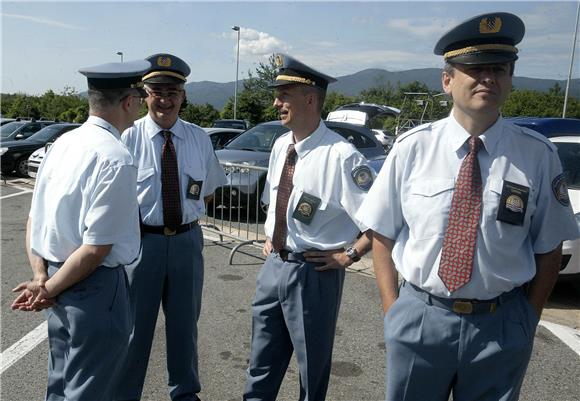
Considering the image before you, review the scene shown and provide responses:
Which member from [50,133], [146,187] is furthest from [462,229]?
[50,133]

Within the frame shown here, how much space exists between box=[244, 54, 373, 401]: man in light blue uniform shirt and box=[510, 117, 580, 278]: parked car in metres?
3.19

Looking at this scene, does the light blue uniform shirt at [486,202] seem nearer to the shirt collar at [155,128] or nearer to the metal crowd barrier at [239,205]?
the shirt collar at [155,128]

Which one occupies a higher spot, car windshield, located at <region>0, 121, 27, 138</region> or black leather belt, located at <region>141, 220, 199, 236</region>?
Answer: black leather belt, located at <region>141, 220, 199, 236</region>

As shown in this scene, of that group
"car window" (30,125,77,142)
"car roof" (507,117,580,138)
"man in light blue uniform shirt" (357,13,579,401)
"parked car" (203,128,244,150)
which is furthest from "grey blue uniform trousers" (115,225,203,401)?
"car window" (30,125,77,142)

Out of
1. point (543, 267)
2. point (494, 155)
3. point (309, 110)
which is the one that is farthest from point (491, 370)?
point (309, 110)

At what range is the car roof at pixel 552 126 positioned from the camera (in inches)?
250

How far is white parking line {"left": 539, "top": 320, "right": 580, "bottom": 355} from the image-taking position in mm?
4254

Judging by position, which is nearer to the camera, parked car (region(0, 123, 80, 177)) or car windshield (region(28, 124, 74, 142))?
parked car (region(0, 123, 80, 177))

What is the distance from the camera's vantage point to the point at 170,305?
3111 millimetres

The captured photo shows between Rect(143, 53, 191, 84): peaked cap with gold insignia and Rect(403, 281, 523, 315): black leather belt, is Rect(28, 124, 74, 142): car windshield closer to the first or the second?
Rect(143, 53, 191, 84): peaked cap with gold insignia

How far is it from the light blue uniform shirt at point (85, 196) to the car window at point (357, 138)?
7.50m

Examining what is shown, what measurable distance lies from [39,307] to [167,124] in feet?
4.44

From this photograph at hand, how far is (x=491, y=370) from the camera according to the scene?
1.91 metres

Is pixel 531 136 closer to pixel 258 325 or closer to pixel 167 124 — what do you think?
pixel 258 325
